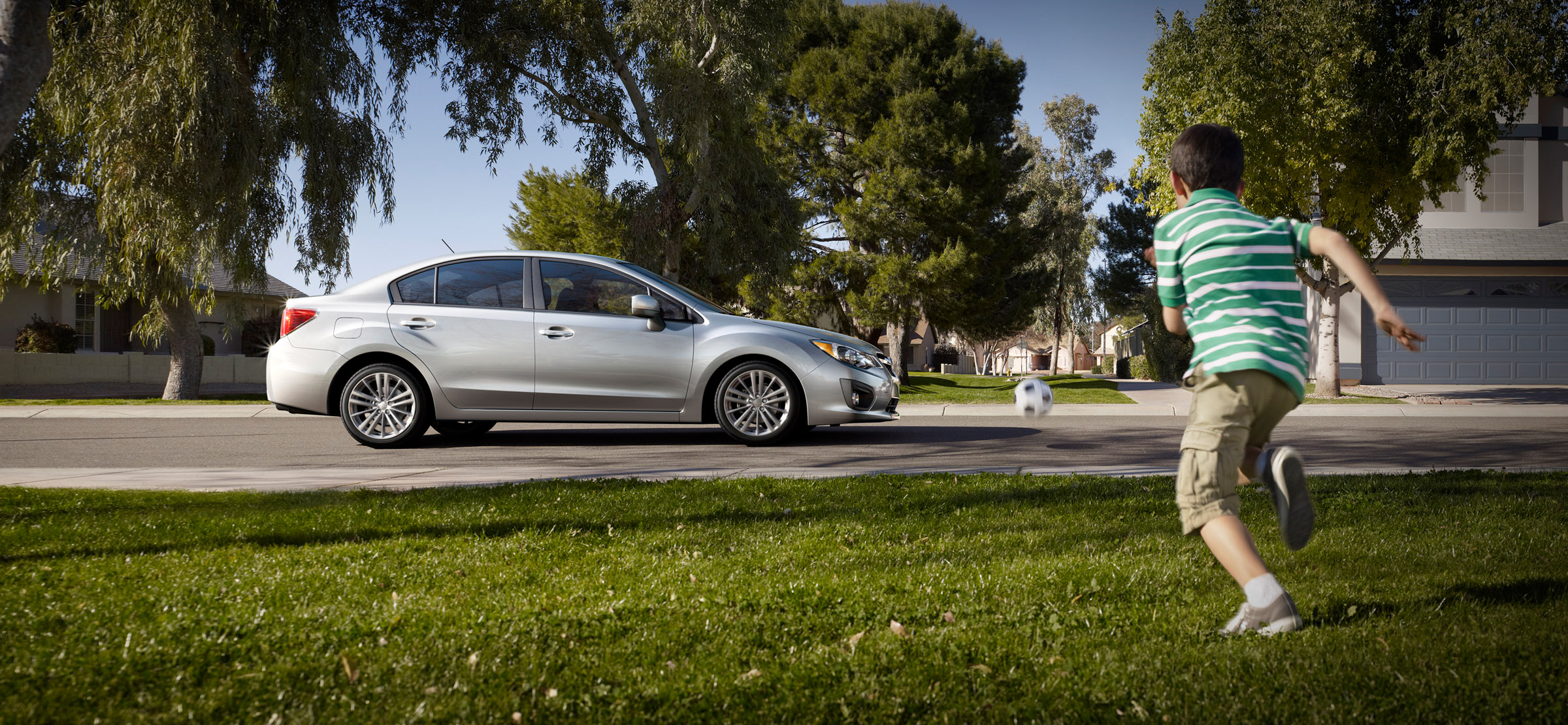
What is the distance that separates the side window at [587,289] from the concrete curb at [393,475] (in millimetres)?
1928

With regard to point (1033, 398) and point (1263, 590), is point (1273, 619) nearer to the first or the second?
point (1263, 590)

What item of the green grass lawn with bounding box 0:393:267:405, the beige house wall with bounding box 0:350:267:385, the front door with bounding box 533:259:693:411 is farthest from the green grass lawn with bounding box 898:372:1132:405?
the beige house wall with bounding box 0:350:267:385

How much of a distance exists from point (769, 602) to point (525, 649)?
826 millimetres

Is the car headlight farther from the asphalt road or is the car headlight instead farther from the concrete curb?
the concrete curb

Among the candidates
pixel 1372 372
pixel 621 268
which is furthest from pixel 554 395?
pixel 1372 372

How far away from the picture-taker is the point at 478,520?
4.62 meters

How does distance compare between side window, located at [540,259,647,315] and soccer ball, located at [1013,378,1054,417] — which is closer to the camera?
soccer ball, located at [1013,378,1054,417]

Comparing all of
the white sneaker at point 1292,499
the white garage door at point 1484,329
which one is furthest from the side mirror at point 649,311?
the white garage door at point 1484,329

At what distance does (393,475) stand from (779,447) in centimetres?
330

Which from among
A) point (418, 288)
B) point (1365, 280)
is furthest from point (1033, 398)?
point (418, 288)

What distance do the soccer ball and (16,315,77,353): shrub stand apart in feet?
81.4

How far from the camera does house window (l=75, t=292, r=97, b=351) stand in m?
24.8

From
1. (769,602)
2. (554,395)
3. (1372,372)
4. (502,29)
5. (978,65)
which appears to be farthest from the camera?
(978,65)

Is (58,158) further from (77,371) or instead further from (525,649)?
(525,649)
